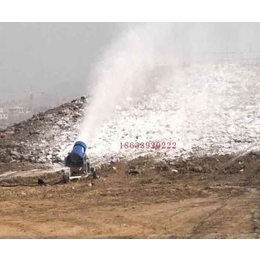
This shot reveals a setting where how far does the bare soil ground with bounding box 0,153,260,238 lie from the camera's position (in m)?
9.33

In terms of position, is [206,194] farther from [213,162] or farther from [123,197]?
[213,162]

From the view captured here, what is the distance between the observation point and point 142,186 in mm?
14188

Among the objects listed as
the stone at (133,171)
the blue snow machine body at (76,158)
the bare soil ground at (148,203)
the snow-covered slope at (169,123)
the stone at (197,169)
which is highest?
the snow-covered slope at (169,123)

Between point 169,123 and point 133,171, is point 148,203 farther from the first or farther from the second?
point 169,123

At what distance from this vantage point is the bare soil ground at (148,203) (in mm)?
9328

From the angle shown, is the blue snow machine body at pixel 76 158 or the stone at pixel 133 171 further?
the stone at pixel 133 171

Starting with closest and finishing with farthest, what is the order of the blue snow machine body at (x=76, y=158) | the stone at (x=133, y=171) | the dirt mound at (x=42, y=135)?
the blue snow machine body at (x=76, y=158) → the stone at (x=133, y=171) → the dirt mound at (x=42, y=135)

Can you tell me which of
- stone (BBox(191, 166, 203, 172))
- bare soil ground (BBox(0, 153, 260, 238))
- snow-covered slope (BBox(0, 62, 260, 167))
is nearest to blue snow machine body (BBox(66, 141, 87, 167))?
bare soil ground (BBox(0, 153, 260, 238))

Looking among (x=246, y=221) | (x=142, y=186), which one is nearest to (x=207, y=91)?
(x=142, y=186)

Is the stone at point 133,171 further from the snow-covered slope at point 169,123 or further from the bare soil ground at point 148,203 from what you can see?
the snow-covered slope at point 169,123

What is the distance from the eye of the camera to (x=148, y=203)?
11758 mm

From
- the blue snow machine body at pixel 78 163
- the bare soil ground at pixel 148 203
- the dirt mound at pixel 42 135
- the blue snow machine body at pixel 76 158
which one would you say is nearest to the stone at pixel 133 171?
the bare soil ground at pixel 148 203

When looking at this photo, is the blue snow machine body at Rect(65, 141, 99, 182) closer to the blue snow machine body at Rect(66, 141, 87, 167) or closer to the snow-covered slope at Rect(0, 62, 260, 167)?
the blue snow machine body at Rect(66, 141, 87, 167)

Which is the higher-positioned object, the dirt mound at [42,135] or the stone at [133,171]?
the dirt mound at [42,135]
